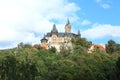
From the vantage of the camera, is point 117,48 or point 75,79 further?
point 117,48

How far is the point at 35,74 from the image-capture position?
78.1m

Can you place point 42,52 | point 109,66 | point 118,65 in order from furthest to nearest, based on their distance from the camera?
1. point 42,52
2. point 109,66
3. point 118,65

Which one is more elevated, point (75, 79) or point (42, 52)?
point (42, 52)

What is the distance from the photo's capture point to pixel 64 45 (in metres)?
147

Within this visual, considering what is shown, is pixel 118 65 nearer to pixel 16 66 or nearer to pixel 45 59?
pixel 16 66

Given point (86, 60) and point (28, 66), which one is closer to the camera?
point (28, 66)

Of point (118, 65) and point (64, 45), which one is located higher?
point (64, 45)

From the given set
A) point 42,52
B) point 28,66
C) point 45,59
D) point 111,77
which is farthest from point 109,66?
point 42,52

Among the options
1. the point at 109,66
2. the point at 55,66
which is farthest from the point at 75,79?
the point at 55,66

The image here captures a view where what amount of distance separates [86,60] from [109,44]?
50.3 metres

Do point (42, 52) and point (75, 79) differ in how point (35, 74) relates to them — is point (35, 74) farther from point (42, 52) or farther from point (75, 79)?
point (42, 52)

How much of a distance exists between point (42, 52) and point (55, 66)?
33.1 m

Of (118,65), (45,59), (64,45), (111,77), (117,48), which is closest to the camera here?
(118,65)

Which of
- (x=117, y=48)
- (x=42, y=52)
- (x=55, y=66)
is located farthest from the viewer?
(x=117, y=48)
